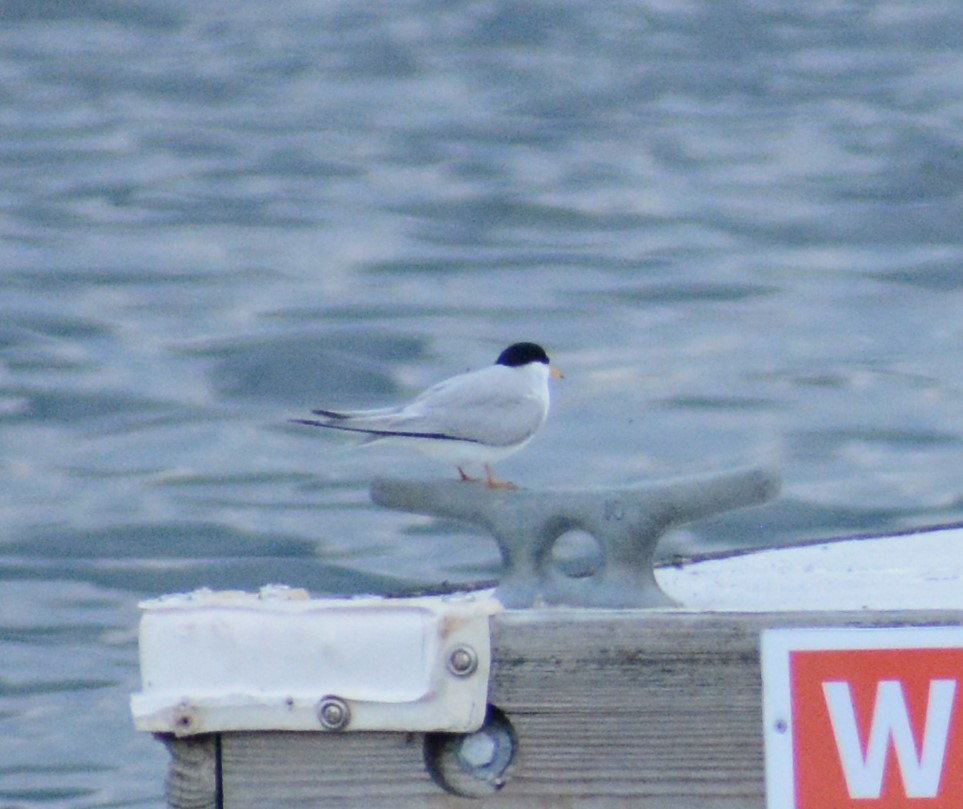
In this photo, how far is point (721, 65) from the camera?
16.6 metres

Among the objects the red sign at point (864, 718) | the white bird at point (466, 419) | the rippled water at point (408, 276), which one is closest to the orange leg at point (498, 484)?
the white bird at point (466, 419)

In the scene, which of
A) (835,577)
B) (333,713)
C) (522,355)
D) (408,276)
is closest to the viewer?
(333,713)

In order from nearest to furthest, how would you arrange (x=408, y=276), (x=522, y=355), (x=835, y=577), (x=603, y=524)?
(x=603, y=524) → (x=835, y=577) → (x=522, y=355) → (x=408, y=276)

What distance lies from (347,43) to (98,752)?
420 inches

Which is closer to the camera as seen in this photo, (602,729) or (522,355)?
(602,729)

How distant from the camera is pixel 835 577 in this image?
272 cm

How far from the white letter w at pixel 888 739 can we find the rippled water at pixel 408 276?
15.0ft

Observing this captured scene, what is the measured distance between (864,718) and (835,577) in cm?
52

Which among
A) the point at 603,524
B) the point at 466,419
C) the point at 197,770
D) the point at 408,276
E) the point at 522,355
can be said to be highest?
the point at 408,276

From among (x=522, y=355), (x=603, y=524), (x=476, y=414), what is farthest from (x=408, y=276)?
(x=603, y=524)

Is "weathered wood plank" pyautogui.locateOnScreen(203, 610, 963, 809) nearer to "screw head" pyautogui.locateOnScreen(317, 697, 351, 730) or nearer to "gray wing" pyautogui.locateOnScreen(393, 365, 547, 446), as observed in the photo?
"screw head" pyautogui.locateOnScreen(317, 697, 351, 730)

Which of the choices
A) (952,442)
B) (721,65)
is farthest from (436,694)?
(721,65)

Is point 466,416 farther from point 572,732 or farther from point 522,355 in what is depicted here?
point 572,732

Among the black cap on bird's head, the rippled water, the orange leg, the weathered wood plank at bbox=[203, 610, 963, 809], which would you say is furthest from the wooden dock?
the rippled water
